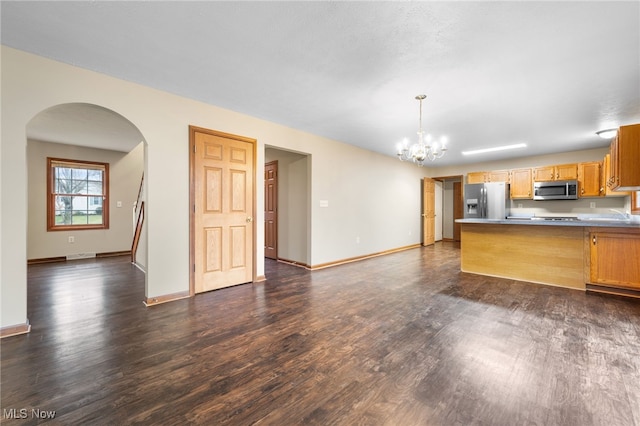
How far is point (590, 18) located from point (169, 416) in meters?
3.88

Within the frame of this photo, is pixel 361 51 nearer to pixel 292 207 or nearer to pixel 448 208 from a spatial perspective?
pixel 292 207

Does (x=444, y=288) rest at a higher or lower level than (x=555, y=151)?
lower

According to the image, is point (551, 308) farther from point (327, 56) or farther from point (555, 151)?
point (555, 151)

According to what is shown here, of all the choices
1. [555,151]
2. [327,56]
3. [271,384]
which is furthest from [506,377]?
[555,151]

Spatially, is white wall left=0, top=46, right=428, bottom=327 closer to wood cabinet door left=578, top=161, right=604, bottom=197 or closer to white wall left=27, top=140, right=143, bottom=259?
white wall left=27, top=140, right=143, bottom=259

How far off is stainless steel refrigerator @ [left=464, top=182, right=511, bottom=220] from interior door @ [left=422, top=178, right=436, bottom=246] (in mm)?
1200

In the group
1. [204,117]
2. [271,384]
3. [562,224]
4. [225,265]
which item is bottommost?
[271,384]

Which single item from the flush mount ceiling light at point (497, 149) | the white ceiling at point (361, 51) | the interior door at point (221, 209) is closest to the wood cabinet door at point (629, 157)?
the white ceiling at point (361, 51)

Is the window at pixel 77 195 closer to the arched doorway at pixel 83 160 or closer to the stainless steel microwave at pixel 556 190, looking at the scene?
the arched doorway at pixel 83 160

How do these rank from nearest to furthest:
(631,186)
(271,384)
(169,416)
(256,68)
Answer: (169,416), (271,384), (256,68), (631,186)

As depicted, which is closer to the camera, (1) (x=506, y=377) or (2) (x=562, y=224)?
(1) (x=506, y=377)

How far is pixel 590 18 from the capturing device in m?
1.94

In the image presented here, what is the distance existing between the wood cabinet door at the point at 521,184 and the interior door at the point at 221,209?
6781 mm

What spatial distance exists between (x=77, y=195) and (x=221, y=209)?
493 centimetres
